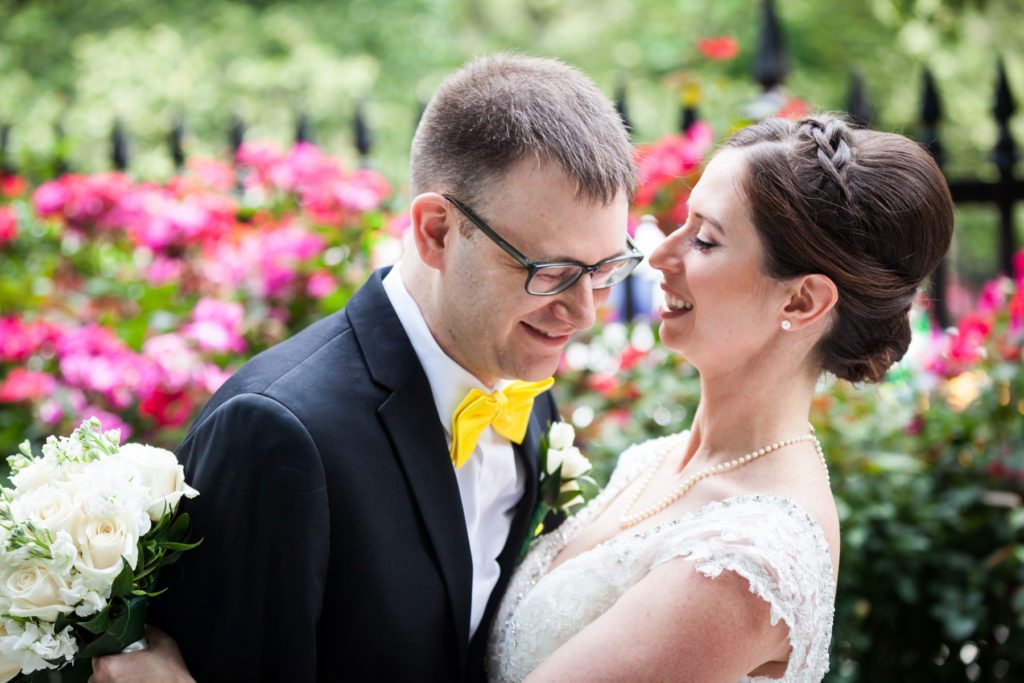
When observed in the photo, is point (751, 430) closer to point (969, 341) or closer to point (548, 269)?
point (548, 269)

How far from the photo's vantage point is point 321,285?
415 cm

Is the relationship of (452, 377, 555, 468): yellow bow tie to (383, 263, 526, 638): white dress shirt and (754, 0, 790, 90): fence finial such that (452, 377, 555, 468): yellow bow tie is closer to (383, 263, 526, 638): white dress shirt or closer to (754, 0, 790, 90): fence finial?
(383, 263, 526, 638): white dress shirt

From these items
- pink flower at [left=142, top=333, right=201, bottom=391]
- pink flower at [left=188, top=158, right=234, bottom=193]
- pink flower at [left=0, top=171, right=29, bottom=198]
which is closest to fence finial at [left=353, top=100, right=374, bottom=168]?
pink flower at [left=188, top=158, right=234, bottom=193]

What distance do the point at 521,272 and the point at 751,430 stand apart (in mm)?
747

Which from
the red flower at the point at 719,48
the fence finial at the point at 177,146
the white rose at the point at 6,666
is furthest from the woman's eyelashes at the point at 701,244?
the fence finial at the point at 177,146

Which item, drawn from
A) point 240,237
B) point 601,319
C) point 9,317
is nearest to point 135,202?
point 240,237

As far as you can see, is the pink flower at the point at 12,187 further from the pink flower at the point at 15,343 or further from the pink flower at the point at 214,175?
the pink flower at the point at 15,343

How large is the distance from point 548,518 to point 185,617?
1056 millimetres

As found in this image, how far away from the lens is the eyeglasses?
2.14 m

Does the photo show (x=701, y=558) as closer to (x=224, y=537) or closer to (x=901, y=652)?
(x=224, y=537)

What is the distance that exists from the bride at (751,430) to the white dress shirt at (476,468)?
118mm

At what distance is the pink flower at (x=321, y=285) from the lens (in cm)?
415

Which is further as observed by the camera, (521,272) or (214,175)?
(214,175)

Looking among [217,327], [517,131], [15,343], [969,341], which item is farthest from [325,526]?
[969,341]
